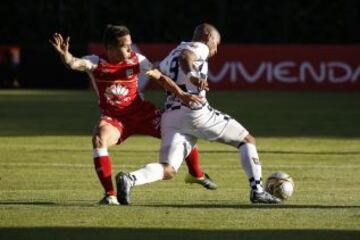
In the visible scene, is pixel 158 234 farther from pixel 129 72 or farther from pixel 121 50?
pixel 129 72

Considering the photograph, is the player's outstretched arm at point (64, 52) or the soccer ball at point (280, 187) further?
the soccer ball at point (280, 187)

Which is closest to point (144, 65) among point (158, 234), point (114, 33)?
point (114, 33)

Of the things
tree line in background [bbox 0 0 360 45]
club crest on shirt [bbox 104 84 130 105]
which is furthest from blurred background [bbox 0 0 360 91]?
club crest on shirt [bbox 104 84 130 105]

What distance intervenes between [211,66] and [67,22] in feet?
27.8

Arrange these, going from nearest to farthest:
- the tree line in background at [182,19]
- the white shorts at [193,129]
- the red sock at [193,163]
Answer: the white shorts at [193,129]
the red sock at [193,163]
the tree line in background at [182,19]

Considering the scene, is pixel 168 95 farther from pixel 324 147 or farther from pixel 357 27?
pixel 357 27

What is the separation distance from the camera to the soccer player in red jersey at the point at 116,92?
12.2 meters

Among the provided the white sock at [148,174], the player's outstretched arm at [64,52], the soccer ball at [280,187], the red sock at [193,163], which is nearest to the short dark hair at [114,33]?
the player's outstretched arm at [64,52]

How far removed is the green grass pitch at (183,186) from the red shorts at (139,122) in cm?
73

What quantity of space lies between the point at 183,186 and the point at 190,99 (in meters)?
2.82

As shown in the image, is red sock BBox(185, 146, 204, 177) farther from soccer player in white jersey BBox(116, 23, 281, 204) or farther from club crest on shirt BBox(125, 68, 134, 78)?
club crest on shirt BBox(125, 68, 134, 78)

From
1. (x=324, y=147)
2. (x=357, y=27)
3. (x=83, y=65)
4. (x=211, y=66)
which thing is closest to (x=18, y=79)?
(x=211, y=66)

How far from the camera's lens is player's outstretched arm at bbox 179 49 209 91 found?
1202cm

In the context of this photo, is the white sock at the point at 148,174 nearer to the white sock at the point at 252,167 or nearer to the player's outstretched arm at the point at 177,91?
the player's outstretched arm at the point at 177,91
